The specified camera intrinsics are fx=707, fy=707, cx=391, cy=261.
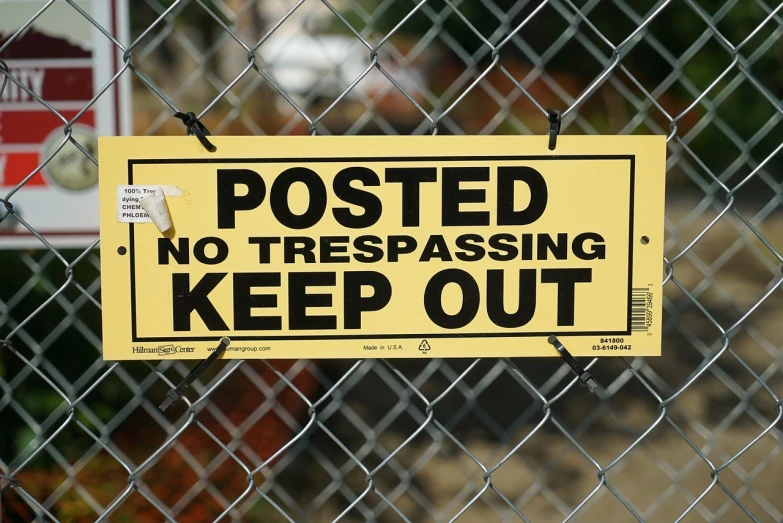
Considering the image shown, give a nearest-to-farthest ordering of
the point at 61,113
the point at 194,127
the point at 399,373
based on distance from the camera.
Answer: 1. the point at 194,127
2. the point at 399,373
3. the point at 61,113

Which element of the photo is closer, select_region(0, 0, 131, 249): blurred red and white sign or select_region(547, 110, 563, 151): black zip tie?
select_region(547, 110, 563, 151): black zip tie

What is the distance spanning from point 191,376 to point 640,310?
63 centimetres

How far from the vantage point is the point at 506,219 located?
0.97 meters

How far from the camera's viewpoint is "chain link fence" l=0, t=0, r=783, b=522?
4.41 feet

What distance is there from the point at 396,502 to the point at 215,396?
71 cm

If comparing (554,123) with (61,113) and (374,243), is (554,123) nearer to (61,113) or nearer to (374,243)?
(374,243)

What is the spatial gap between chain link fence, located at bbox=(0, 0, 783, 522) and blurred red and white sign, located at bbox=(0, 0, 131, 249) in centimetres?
3

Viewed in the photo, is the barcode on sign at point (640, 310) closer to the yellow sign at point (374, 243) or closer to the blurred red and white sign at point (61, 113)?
the yellow sign at point (374, 243)

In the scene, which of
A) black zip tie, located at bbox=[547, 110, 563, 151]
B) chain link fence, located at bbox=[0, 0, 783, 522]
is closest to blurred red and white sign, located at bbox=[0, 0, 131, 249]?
chain link fence, located at bbox=[0, 0, 783, 522]

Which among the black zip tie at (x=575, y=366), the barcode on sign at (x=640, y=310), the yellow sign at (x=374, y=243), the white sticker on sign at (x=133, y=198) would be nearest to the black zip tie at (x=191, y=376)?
the yellow sign at (x=374, y=243)

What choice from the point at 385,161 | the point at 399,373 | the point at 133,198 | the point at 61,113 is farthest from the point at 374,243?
the point at 61,113

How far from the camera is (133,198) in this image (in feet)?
3.07

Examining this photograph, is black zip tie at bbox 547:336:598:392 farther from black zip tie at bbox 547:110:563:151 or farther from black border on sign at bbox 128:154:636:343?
black zip tie at bbox 547:110:563:151

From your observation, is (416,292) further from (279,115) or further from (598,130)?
(598,130)
